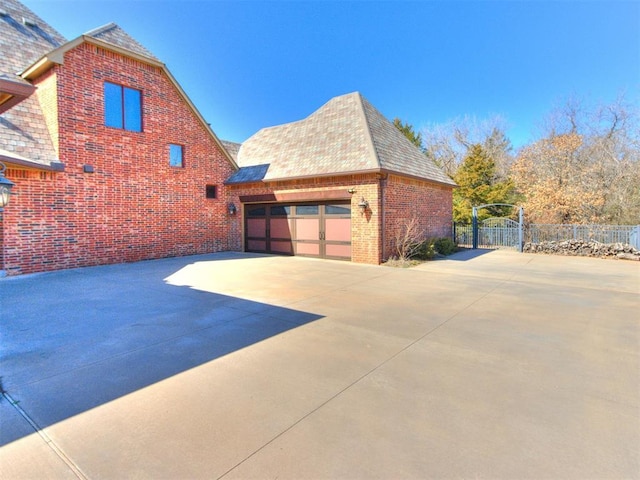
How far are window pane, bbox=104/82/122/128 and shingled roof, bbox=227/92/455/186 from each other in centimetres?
503

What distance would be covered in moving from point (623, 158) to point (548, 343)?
70.9 ft

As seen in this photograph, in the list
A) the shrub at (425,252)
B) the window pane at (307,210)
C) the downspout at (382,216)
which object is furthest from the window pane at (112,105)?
the shrub at (425,252)

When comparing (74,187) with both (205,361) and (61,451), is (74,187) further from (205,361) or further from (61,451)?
(61,451)

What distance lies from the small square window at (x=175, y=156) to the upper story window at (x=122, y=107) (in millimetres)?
1402

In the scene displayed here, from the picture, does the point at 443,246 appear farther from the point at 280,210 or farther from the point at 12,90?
the point at 12,90

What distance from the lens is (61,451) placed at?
7.77 ft

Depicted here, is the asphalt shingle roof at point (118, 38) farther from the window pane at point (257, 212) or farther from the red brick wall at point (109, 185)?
the window pane at point (257, 212)

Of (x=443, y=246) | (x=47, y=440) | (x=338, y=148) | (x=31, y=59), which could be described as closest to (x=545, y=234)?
(x=443, y=246)

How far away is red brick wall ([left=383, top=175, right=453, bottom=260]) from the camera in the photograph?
11.9 m

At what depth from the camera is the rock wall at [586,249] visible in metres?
13.2

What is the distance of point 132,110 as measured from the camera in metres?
12.6

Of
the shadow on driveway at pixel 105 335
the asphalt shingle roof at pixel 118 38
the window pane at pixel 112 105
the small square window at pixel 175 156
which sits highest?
the asphalt shingle roof at pixel 118 38

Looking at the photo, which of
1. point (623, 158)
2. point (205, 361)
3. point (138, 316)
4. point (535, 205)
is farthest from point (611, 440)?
point (623, 158)

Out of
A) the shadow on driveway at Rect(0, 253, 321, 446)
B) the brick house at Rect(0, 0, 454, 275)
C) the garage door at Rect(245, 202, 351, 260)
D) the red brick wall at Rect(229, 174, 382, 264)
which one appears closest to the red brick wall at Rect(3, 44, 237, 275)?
the brick house at Rect(0, 0, 454, 275)
